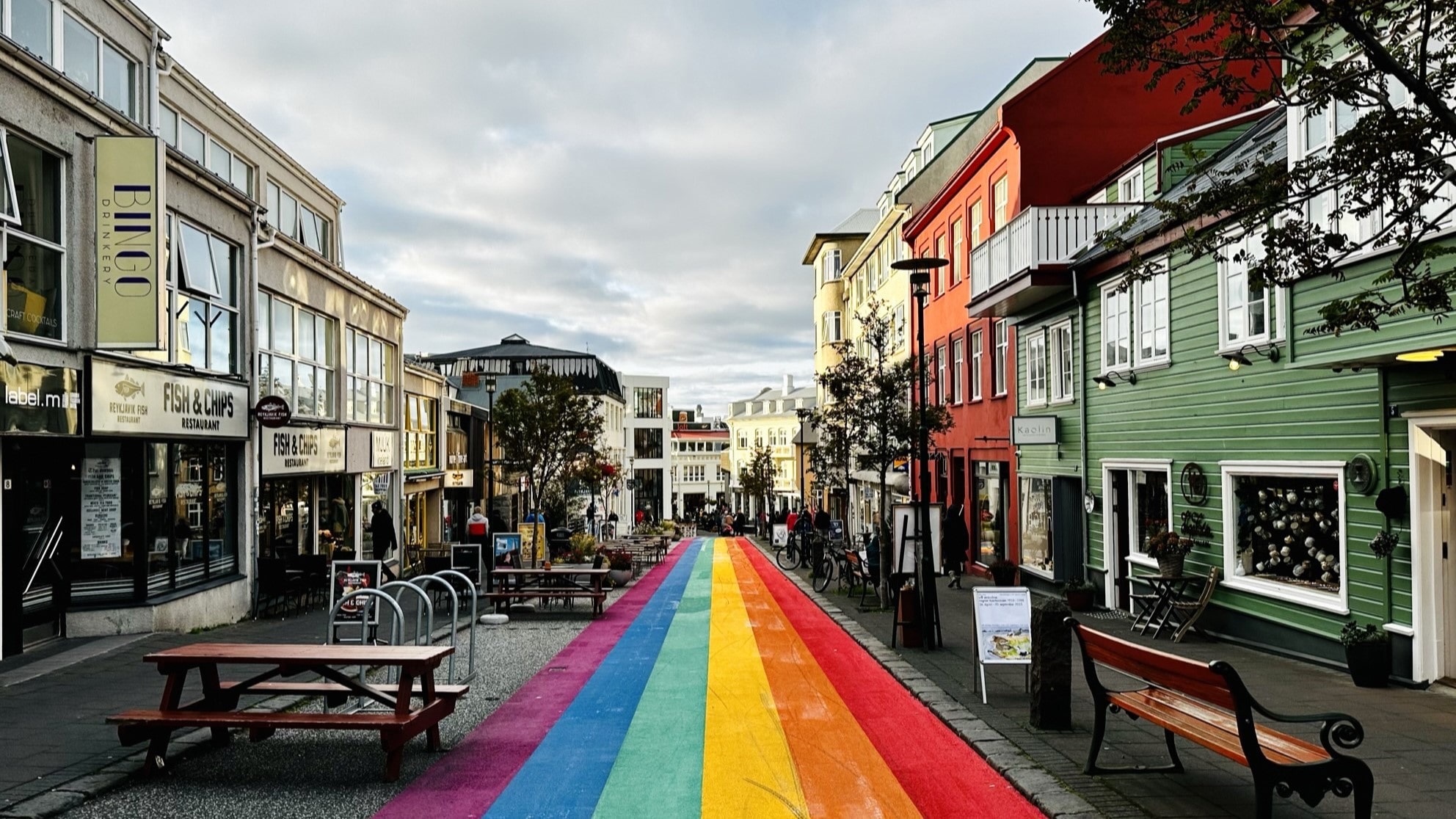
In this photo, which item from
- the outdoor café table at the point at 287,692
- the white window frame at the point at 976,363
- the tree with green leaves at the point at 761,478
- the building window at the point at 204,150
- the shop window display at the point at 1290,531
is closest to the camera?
the outdoor café table at the point at 287,692

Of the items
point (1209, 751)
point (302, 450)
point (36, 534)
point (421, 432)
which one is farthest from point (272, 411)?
point (1209, 751)

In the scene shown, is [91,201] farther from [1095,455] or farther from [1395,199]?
[1095,455]

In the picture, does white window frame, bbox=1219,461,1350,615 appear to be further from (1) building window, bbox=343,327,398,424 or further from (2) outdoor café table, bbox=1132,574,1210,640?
(1) building window, bbox=343,327,398,424

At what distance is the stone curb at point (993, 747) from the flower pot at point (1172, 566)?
14.0 ft

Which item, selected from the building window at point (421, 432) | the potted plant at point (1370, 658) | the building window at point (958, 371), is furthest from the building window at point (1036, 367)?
the building window at point (421, 432)

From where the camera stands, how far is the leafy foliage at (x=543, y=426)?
30359 millimetres

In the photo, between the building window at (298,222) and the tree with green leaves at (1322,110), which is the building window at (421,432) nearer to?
the building window at (298,222)

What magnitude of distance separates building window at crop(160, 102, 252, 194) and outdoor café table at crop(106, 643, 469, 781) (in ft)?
38.3

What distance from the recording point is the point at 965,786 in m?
7.51

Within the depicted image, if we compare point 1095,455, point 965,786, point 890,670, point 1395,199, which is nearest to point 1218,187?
point 1395,199

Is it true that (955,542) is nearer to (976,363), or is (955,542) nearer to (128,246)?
(976,363)

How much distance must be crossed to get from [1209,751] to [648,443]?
351 feet

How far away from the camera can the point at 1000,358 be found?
25.9m

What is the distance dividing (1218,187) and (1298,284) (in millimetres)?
6375
